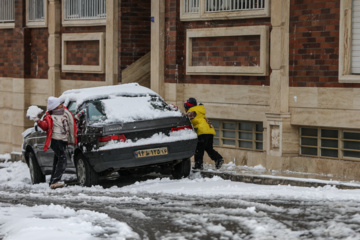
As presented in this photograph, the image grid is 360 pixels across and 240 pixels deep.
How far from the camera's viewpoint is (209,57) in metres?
18.6

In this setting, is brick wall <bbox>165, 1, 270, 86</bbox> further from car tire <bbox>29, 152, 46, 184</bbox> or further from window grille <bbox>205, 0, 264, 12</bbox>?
car tire <bbox>29, 152, 46, 184</bbox>

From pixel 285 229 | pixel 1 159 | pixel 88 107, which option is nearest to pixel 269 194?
pixel 285 229

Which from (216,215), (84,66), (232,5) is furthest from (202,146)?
(84,66)

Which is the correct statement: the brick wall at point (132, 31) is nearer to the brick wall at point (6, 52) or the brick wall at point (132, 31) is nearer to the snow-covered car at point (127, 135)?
the brick wall at point (6, 52)

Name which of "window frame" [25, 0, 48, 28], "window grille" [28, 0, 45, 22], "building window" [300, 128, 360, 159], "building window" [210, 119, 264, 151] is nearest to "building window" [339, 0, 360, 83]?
"building window" [300, 128, 360, 159]

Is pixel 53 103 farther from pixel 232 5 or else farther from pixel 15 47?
pixel 15 47

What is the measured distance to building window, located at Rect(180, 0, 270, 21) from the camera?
57.0 feet

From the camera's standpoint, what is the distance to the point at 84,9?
22938 mm

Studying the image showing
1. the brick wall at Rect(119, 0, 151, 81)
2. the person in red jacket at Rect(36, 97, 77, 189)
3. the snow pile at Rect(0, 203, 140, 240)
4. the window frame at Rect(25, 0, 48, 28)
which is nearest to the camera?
the snow pile at Rect(0, 203, 140, 240)

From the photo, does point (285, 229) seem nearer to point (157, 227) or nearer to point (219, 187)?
point (157, 227)

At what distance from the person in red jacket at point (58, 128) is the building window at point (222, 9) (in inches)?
179

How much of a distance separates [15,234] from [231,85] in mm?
9221

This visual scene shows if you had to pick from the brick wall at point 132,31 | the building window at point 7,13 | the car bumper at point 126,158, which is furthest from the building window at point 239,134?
the building window at point 7,13

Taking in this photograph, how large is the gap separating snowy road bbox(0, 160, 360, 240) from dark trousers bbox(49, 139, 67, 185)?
21.4 inches
